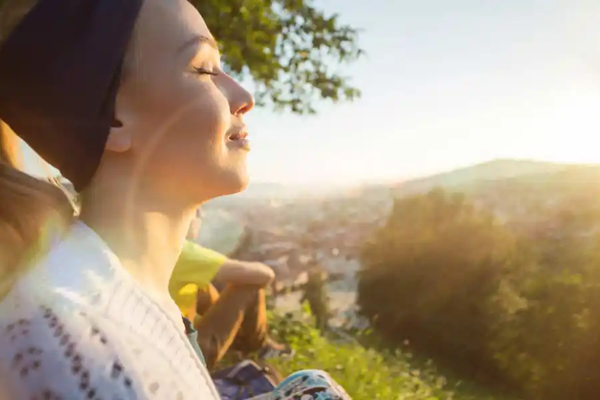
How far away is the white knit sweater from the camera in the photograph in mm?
425

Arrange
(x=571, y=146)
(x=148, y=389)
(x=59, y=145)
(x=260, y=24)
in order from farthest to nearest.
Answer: (x=260, y=24), (x=571, y=146), (x=59, y=145), (x=148, y=389)

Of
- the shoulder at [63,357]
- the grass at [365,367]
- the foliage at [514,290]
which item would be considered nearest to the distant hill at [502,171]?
the foliage at [514,290]

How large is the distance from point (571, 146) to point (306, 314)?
613 millimetres

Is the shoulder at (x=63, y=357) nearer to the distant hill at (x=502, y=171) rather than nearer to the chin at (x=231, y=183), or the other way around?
the chin at (x=231, y=183)

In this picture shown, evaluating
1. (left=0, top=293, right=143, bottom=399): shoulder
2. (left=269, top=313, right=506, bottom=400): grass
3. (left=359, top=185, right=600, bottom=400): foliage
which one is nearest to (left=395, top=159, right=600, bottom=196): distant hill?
(left=359, top=185, right=600, bottom=400): foliage

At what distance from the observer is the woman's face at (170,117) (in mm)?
560

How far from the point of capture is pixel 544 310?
1.12m

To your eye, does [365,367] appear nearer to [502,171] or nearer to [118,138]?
[502,171]

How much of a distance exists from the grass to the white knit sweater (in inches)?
29.2

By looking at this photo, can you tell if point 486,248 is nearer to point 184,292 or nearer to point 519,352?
point 519,352

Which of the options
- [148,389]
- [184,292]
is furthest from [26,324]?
[184,292]

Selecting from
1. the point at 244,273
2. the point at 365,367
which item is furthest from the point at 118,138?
the point at 365,367

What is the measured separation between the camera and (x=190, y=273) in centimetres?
112

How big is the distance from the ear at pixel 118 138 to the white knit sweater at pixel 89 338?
9 centimetres
